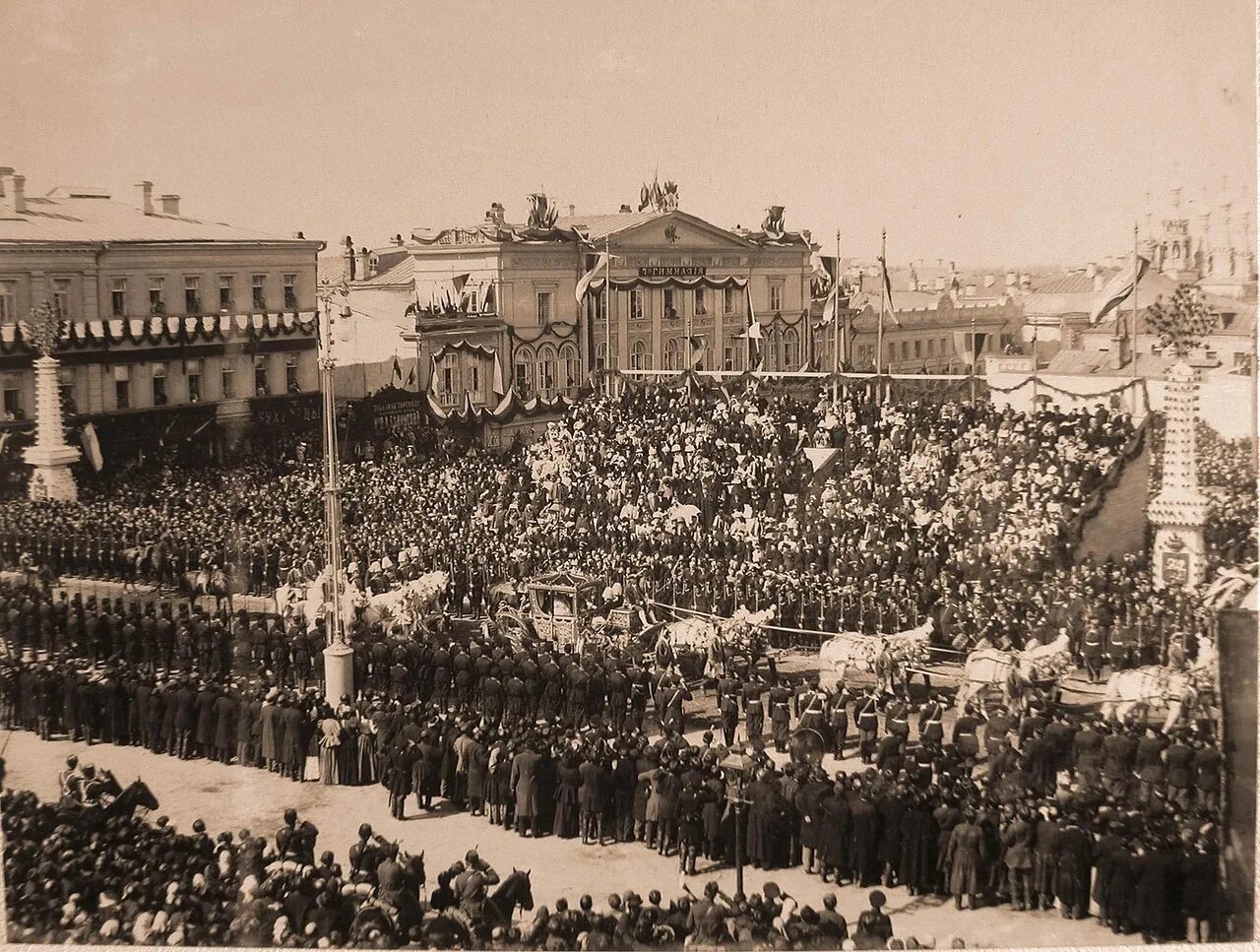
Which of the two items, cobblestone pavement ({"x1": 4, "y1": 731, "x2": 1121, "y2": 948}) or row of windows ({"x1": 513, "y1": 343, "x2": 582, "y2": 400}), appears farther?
row of windows ({"x1": 513, "y1": 343, "x2": 582, "y2": 400})

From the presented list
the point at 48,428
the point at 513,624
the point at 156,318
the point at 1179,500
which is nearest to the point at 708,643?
the point at 513,624

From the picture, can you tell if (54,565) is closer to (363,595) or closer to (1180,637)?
(363,595)

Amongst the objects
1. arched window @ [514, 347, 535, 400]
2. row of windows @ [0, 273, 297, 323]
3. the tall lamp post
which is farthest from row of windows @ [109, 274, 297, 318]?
arched window @ [514, 347, 535, 400]

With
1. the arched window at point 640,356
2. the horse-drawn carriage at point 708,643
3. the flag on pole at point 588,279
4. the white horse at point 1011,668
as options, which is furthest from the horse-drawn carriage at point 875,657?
the flag on pole at point 588,279

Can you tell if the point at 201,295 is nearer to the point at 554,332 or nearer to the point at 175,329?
the point at 175,329

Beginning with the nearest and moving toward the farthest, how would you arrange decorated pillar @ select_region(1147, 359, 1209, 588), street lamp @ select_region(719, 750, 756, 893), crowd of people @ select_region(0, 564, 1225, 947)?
crowd of people @ select_region(0, 564, 1225, 947) → street lamp @ select_region(719, 750, 756, 893) → decorated pillar @ select_region(1147, 359, 1209, 588)

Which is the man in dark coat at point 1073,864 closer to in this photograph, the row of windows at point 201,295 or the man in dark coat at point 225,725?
the man in dark coat at point 225,725

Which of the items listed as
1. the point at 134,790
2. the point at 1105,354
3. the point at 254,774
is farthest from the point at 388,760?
the point at 1105,354

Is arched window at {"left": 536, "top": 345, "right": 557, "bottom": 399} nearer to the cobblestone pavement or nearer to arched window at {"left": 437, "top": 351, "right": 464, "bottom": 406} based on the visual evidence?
arched window at {"left": 437, "top": 351, "right": 464, "bottom": 406}
